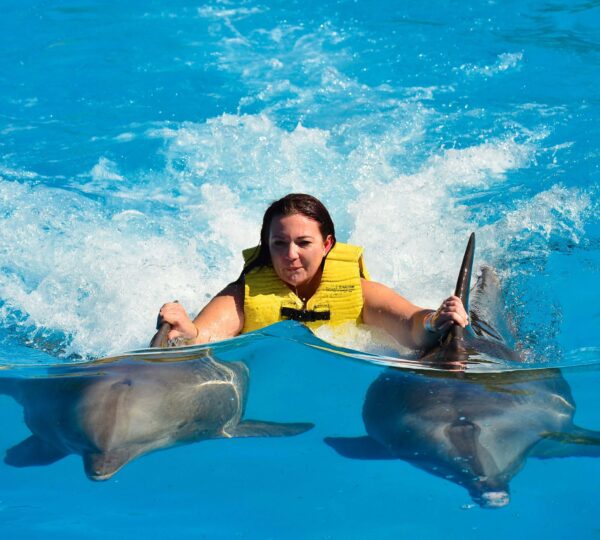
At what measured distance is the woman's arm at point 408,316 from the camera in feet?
14.8

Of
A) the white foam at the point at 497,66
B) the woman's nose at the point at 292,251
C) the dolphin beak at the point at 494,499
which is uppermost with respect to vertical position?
the white foam at the point at 497,66

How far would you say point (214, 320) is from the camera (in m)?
5.09

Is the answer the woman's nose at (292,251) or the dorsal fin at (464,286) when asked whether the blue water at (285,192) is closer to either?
the dorsal fin at (464,286)

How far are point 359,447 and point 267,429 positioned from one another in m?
0.48

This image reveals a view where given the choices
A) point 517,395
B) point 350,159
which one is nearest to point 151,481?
point 517,395

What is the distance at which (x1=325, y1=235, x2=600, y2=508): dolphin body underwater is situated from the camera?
3.77m

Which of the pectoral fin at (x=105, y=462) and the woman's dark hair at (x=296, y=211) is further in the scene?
the woman's dark hair at (x=296, y=211)

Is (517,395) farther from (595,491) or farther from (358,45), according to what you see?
(358,45)

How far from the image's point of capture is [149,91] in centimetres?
973

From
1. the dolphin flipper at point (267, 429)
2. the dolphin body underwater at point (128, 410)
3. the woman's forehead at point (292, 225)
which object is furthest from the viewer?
the woman's forehead at point (292, 225)

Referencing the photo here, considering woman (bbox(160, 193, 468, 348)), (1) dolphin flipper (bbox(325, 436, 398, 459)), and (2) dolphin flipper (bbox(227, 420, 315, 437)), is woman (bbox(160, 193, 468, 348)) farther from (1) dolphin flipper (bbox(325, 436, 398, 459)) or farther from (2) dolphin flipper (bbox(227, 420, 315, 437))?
(1) dolphin flipper (bbox(325, 436, 398, 459))

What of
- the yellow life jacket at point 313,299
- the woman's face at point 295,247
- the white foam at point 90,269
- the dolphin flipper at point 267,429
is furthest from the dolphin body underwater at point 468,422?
the white foam at point 90,269

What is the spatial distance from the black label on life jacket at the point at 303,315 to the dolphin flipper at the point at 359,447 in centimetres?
106

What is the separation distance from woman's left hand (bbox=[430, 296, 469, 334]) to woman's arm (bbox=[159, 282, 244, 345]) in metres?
1.26
